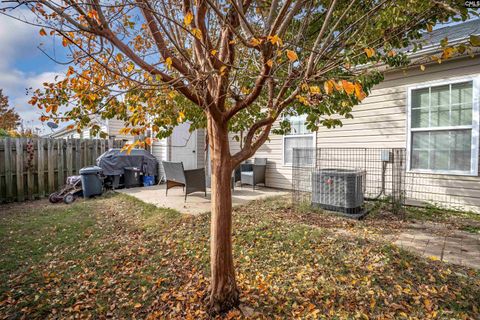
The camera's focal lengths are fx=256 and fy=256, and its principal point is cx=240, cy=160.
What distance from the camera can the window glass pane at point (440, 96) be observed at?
5094mm

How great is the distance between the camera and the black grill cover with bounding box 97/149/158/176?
8227mm

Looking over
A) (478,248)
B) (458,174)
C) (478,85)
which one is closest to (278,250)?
(478,248)

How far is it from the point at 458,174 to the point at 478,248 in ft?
6.73

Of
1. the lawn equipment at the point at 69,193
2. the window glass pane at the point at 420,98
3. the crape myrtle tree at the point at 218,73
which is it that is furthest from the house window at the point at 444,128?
the lawn equipment at the point at 69,193

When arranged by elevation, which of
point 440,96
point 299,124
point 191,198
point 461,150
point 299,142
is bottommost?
point 191,198

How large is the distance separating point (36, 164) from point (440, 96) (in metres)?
10.4

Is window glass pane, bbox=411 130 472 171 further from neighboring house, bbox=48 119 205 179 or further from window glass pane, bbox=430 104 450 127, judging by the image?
neighboring house, bbox=48 119 205 179

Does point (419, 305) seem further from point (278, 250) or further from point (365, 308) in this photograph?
point (278, 250)

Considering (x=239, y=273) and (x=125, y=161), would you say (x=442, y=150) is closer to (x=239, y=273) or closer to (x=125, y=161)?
(x=239, y=273)

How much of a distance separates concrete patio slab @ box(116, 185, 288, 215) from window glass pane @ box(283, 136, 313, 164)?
3.45 ft

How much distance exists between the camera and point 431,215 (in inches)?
198

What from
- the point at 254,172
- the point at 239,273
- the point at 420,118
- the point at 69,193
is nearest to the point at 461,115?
the point at 420,118

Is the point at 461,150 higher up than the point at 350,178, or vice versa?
the point at 461,150

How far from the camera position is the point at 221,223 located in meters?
2.41
